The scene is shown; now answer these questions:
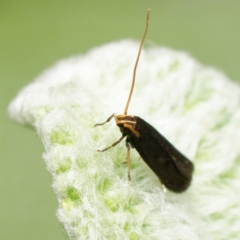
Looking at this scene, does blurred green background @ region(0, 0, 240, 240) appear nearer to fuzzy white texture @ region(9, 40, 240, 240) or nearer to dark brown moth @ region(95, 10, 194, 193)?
fuzzy white texture @ region(9, 40, 240, 240)

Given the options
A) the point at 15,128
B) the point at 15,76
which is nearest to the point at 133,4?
the point at 15,76

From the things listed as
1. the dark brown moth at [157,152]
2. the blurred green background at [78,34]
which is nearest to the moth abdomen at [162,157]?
the dark brown moth at [157,152]

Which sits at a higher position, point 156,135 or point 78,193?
point 156,135

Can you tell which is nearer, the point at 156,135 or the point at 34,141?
the point at 156,135

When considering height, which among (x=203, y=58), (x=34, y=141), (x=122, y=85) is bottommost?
(x=122, y=85)

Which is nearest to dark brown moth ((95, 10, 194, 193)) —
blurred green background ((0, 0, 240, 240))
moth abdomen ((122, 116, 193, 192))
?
moth abdomen ((122, 116, 193, 192))

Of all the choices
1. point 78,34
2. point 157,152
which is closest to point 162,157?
point 157,152

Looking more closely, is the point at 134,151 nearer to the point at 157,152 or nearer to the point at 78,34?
the point at 157,152

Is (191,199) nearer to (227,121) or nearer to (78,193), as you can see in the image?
(227,121)
